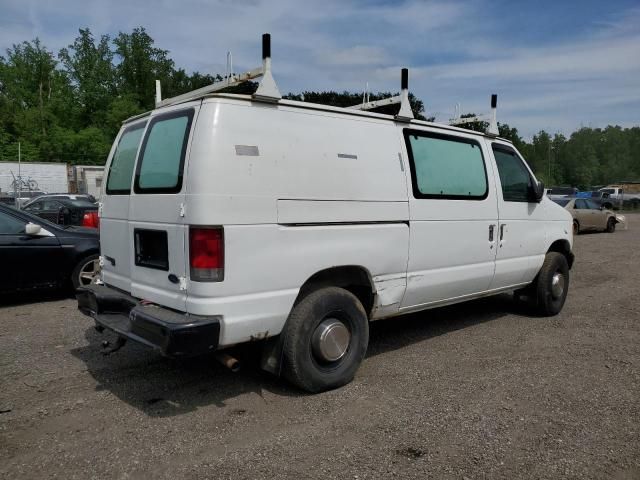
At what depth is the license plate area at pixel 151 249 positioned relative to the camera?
388cm

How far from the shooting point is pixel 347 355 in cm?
437

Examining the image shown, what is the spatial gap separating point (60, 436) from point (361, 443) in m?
1.98

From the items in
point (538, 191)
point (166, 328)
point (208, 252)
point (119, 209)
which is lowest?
point (166, 328)

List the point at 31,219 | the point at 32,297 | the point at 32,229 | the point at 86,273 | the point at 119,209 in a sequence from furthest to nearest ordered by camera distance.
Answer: the point at 32,297
the point at 86,273
the point at 31,219
the point at 32,229
the point at 119,209

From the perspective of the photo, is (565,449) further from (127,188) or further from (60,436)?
(127,188)

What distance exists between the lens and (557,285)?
6867mm

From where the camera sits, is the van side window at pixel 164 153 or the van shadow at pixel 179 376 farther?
the van shadow at pixel 179 376

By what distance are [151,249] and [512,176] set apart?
411cm

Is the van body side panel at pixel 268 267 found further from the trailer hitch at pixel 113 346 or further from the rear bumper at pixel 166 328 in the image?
the trailer hitch at pixel 113 346

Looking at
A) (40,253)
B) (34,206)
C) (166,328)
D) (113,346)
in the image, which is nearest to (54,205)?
(34,206)

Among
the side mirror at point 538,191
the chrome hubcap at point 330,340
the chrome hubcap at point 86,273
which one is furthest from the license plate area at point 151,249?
the side mirror at point 538,191

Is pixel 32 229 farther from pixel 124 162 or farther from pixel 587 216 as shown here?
pixel 587 216

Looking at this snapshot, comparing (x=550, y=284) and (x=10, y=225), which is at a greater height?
(x=10, y=225)

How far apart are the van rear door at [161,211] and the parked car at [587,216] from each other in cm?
2035
